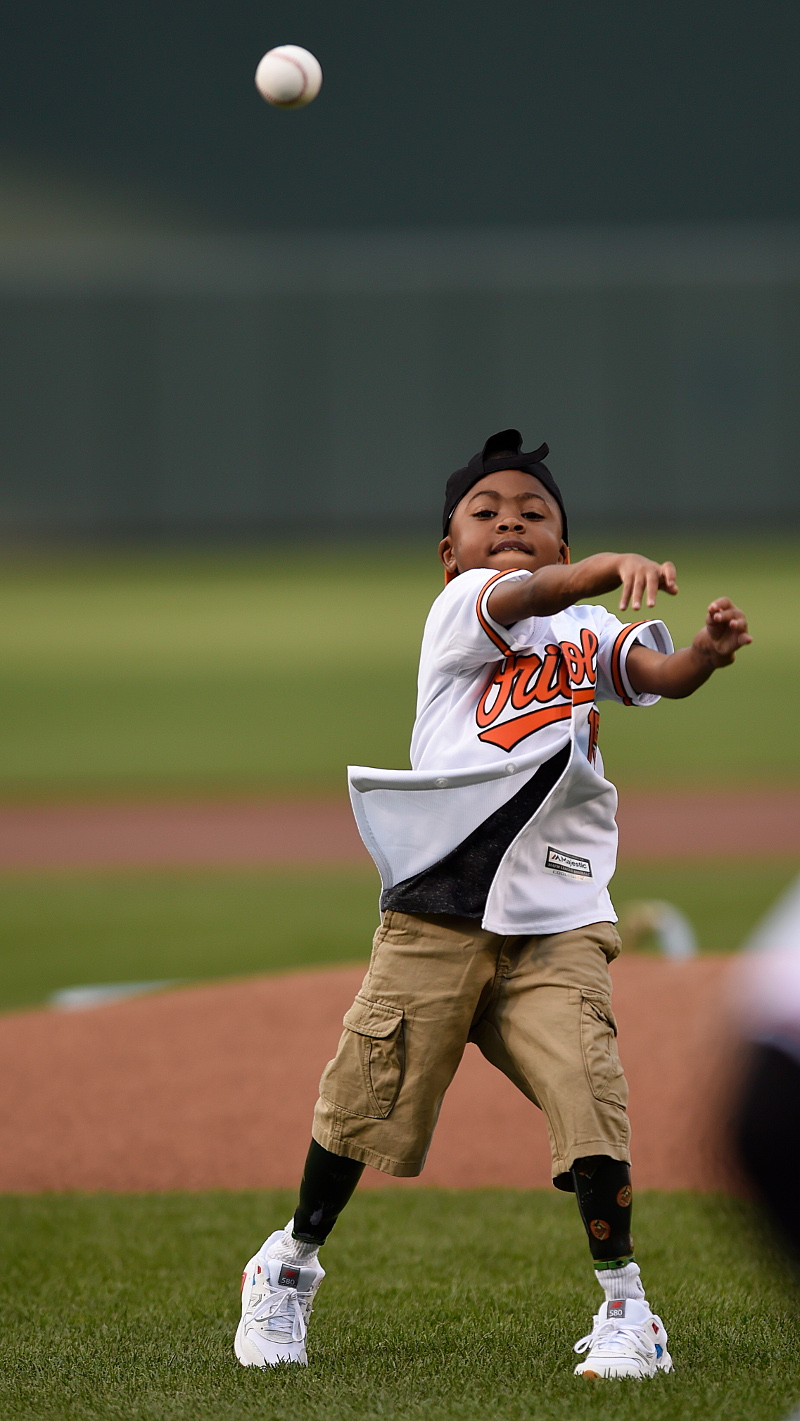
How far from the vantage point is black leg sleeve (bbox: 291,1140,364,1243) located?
3.13 metres

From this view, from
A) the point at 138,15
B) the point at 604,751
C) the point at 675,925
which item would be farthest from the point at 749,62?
the point at 675,925

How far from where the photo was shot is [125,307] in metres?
32.6

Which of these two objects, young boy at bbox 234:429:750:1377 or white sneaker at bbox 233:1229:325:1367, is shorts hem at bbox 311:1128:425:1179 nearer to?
young boy at bbox 234:429:750:1377

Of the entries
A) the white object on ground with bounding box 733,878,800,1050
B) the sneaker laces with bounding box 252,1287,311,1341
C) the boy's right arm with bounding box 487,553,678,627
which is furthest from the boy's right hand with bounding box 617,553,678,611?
the sneaker laces with bounding box 252,1287,311,1341

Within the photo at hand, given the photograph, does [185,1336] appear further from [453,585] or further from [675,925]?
[675,925]

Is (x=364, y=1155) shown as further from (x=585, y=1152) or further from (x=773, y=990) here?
(x=773, y=990)

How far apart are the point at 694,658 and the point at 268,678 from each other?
15.9 meters

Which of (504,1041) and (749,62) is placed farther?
(749,62)

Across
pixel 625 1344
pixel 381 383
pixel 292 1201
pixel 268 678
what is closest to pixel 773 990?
pixel 625 1344

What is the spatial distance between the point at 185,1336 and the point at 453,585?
1.58 metres

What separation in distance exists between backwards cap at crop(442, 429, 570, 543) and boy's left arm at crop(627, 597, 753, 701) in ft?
1.11

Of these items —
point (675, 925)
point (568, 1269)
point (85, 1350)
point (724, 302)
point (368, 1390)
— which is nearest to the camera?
point (368, 1390)

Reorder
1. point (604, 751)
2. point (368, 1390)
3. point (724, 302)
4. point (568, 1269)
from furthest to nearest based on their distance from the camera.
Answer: point (724, 302) → point (604, 751) → point (568, 1269) → point (368, 1390)

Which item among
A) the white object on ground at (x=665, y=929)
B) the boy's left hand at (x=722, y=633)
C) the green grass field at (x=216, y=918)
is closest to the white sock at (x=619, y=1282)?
the boy's left hand at (x=722, y=633)
